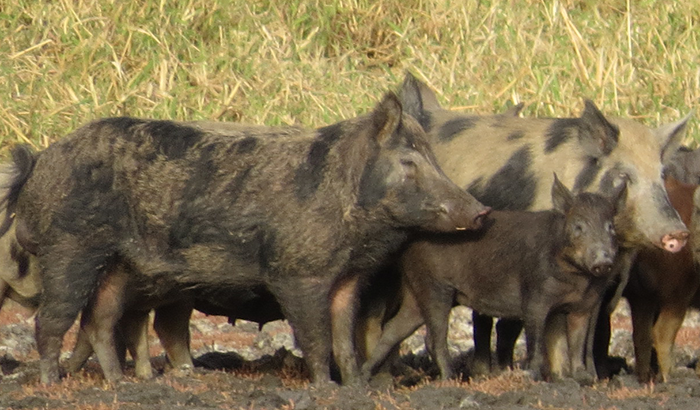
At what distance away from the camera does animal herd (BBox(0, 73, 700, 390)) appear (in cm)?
846

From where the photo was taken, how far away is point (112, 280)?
29.9ft

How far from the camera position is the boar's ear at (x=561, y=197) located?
8.34 m

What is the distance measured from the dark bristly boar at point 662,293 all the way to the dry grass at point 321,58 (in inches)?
247

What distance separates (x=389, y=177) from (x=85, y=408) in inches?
92.5

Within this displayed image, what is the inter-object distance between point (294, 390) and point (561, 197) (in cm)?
193

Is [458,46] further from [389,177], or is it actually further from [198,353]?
[389,177]

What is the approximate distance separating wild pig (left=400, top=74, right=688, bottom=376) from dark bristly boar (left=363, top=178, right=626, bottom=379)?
7.3 inches

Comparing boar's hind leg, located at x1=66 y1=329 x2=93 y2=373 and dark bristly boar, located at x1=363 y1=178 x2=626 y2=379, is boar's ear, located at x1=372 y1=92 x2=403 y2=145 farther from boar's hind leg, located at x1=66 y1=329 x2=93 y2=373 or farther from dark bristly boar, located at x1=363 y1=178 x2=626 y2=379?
boar's hind leg, located at x1=66 y1=329 x2=93 y2=373

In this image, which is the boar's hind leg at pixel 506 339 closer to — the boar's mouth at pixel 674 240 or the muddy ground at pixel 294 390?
the muddy ground at pixel 294 390

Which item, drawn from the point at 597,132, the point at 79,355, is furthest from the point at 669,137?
the point at 79,355

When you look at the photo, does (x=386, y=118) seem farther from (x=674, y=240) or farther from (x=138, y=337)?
(x=138, y=337)

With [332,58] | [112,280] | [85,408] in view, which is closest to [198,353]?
[112,280]

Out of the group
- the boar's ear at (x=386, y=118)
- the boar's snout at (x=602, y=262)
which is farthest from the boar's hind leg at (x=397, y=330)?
the boar's snout at (x=602, y=262)

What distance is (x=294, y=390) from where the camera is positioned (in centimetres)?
777
